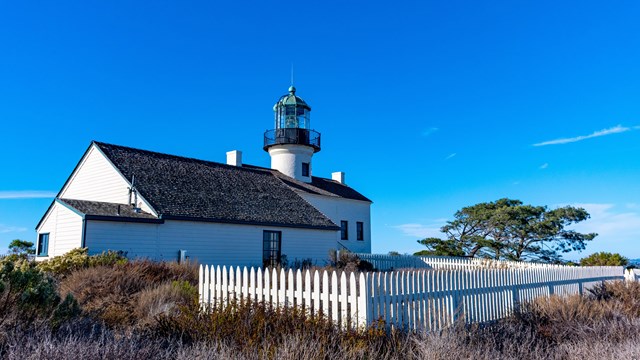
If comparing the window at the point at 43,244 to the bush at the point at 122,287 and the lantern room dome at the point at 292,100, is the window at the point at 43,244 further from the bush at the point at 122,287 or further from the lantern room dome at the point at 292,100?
the lantern room dome at the point at 292,100

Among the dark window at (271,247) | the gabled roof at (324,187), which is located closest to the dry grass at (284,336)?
the dark window at (271,247)

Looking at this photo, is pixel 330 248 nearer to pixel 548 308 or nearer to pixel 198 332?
pixel 548 308

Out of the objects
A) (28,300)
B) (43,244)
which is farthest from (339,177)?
(28,300)

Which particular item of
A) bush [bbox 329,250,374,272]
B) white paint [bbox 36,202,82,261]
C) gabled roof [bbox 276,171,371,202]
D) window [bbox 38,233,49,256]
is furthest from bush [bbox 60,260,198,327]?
gabled roof [bbox 276,171,371,202]

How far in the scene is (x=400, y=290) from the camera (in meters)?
6.80

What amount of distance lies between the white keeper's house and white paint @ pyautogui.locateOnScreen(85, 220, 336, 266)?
0.03m

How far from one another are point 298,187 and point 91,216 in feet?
46.4

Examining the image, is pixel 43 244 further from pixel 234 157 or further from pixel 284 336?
pixel 284 336

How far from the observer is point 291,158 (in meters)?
29.9

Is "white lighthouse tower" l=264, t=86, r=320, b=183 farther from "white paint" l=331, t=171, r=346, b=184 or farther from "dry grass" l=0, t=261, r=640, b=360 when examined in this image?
Answer: "dry grass" l=0, t=261, r=640, b=360

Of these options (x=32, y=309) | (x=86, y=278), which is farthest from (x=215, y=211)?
(x=32, y=309)

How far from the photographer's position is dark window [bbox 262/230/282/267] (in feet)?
64.3

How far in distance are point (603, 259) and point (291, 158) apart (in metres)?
17.4

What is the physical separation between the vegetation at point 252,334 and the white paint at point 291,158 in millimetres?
22010
